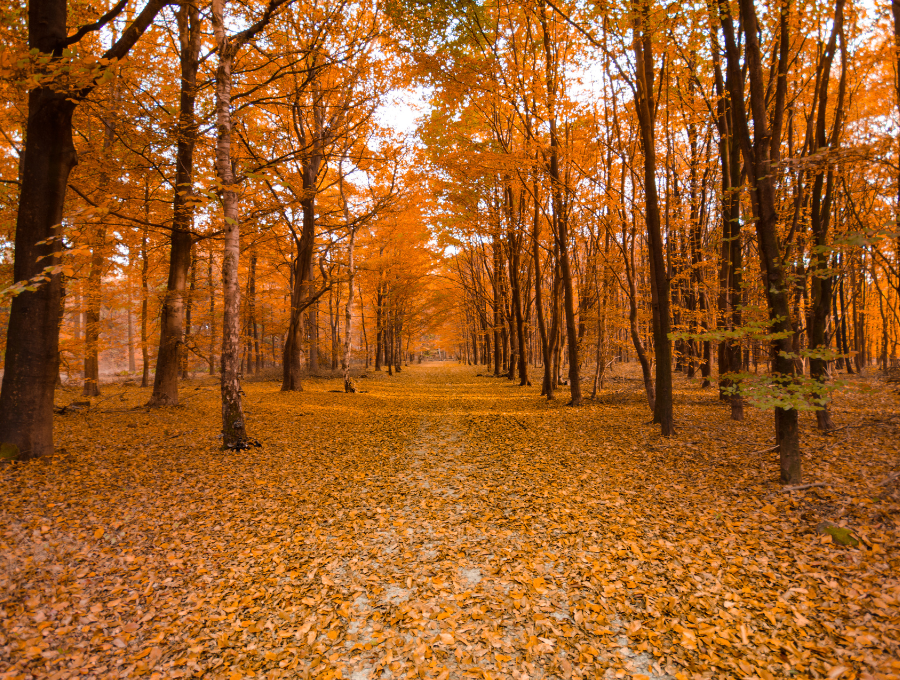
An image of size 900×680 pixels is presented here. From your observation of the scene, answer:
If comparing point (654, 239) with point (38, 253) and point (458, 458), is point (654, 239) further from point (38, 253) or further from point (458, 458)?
point (38, 253)

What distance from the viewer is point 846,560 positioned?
138 inches

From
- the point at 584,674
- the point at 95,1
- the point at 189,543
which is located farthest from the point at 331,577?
the point at 95,1

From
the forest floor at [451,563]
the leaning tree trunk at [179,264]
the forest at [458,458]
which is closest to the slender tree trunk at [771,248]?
the forest at [458,458]

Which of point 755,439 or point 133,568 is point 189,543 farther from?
point 755,439

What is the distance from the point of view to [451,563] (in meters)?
4.01

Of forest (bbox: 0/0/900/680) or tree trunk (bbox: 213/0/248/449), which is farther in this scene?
tree trunk (bbox: 213/0/248/449)

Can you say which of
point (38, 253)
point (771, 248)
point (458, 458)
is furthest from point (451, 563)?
point (38, 253)

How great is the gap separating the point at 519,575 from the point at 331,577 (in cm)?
176

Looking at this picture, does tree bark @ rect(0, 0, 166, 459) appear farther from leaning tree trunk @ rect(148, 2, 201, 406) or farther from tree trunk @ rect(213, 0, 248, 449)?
leaning tree trunk @ rect(148, 2, 201, 406)

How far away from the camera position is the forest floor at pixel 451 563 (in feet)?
9.18

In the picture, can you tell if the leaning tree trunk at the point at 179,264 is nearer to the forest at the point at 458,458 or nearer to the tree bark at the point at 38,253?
the forest at the point at 458,458

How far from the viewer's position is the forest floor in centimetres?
280

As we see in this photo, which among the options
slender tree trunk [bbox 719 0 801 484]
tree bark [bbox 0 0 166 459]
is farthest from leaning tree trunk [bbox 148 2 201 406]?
slender tree trunk [bbox 719 0 801 484]

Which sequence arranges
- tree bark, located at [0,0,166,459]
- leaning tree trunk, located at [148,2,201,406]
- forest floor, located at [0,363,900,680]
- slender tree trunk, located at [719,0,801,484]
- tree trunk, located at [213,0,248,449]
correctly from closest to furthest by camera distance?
forest floor, located at [0,363,900,680]
slender tree trunk, located at [719,0,801,484]
tree bark, located at [0,0,166,459]
tree trunk, located at [213,0,248,449]
leaning tree trunk, located at [148,2,201,406]
